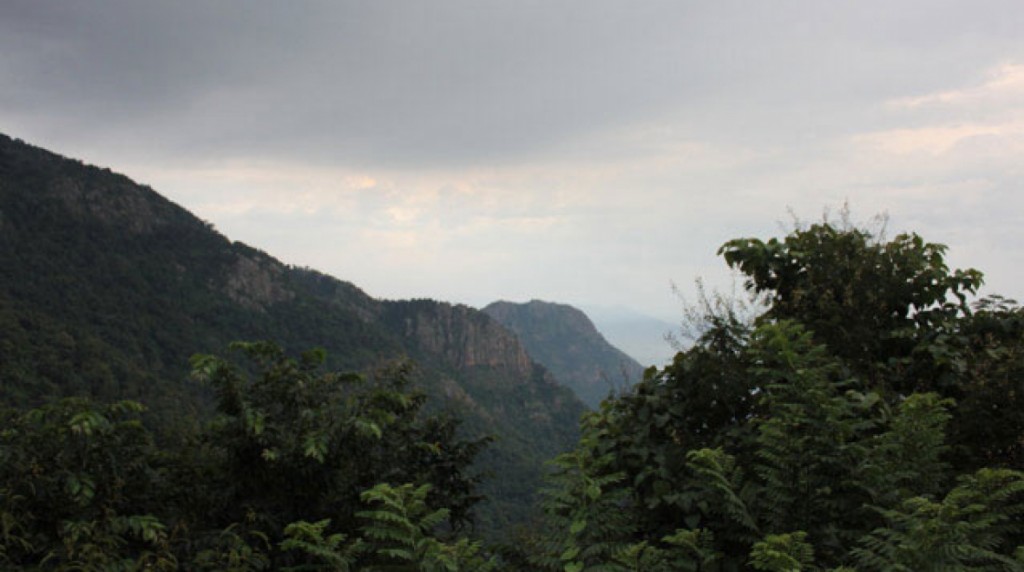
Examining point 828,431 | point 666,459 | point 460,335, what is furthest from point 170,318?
point 828,431

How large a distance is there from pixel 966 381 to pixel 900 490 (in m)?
1.70

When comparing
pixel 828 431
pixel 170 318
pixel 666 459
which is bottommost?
pixel 666 459

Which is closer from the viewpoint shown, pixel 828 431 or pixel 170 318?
pixel 828 431

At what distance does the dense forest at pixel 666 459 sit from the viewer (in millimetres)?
3613

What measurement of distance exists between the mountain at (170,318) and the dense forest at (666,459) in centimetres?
2824

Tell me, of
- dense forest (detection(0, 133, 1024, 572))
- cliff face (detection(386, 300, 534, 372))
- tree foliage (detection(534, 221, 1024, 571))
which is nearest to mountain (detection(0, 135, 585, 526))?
cliff face (detection(386, 300, 534, 372))

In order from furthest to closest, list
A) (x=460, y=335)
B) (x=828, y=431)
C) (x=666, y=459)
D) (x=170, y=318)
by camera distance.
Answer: (x=460, y=335) < (x=170, y=318) < (x=666, y=459) < (x=828, y=431)

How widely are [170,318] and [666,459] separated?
7436cm

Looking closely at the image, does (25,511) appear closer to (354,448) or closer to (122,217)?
(354,448)

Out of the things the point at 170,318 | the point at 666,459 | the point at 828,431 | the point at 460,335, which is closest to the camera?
the point at 828,431

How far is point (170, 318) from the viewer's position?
68.1 m

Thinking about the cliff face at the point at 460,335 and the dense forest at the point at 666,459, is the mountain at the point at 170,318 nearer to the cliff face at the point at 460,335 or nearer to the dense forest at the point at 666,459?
the cliff face at the point at 460,335

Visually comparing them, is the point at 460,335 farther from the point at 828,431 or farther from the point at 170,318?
the point at 828,431

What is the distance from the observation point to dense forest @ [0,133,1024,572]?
3613 mm
